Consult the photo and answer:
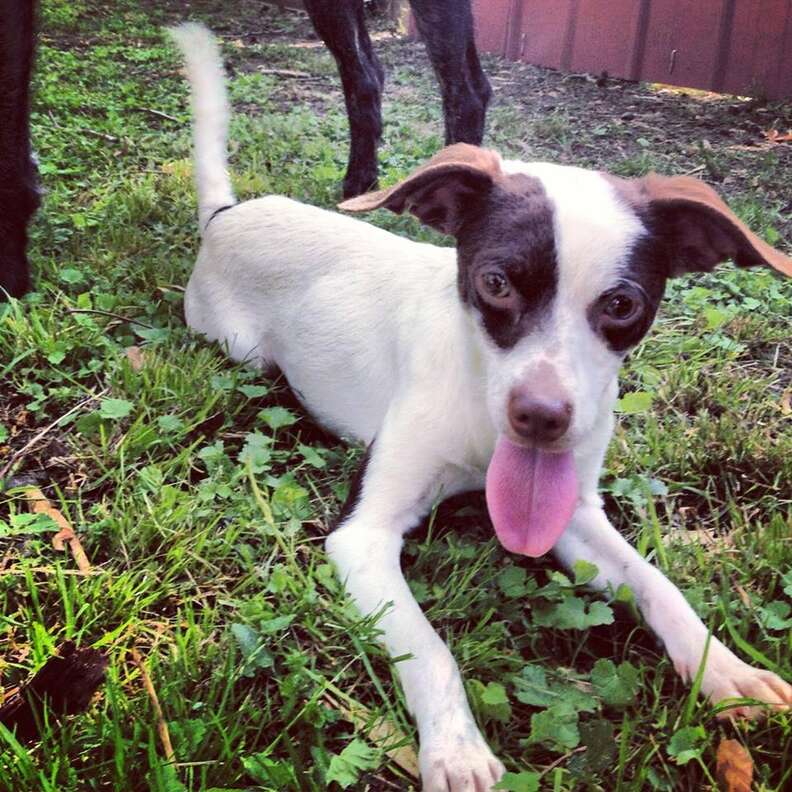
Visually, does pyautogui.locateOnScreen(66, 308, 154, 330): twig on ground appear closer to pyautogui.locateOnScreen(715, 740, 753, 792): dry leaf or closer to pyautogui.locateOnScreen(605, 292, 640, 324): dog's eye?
pyautogui.locateOnScreen(605, 292, 640, 324): dog's eye

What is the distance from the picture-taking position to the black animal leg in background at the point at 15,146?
8.48ft

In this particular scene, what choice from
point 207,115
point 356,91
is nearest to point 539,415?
point 207,115

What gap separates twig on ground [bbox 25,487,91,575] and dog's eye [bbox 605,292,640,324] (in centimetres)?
114

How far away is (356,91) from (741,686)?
3272mm

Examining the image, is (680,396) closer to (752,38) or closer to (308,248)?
(308,248)

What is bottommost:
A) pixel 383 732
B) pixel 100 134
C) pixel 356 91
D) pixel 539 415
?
pixel 383 732

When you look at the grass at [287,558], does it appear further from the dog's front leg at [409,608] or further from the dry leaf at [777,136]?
the dry leaf at [777,136]

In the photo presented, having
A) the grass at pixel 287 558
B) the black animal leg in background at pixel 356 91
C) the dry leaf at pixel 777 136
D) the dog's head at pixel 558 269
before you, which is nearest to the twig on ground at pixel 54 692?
the grass at pixel 287 558

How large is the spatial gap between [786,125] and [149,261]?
5066 millimetres

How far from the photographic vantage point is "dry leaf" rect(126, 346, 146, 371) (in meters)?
2.33

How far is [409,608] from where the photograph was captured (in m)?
1.54

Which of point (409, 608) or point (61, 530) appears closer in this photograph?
point (409, 608)

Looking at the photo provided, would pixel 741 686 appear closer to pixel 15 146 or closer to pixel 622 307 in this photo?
pixel 622 307

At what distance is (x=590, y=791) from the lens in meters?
1.25
